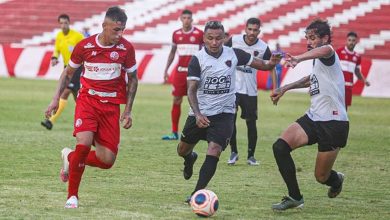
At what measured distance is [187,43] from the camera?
2025cm

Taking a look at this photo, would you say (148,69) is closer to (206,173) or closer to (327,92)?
(327,92)

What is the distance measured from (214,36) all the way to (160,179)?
2.77 meters

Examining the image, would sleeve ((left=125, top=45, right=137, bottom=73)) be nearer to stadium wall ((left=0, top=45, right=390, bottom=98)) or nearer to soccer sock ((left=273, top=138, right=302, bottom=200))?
soccer sock ((left=273, top=138, right=302, bottom=200))

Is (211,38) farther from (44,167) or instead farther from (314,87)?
(44,167)

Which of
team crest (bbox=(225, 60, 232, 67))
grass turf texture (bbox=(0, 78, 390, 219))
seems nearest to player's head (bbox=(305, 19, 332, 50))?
team crest (bbox=(225, 60, 232, 67))

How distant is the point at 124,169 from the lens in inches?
556

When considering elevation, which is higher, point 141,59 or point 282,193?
point 282,193

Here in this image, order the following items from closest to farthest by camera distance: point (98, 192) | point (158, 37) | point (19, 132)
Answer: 1. point (98, 192)
2. point (19, 132)
3. point (158, 37)

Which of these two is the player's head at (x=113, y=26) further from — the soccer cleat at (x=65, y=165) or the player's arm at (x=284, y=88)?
the player's arm at (x=284, y=88)

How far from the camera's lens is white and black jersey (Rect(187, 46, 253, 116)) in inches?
440

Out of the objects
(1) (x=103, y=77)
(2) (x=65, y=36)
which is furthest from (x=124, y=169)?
(2) (x=65, y=36)

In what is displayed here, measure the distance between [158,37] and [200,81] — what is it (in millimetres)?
31796

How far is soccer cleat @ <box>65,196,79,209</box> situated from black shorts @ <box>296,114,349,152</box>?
2646mm

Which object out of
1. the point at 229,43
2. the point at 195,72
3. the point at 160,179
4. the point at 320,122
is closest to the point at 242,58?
the point at 195,72
